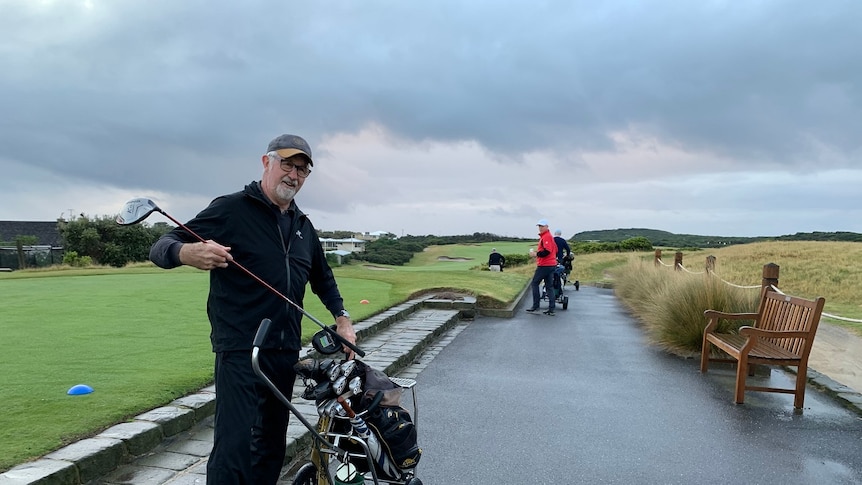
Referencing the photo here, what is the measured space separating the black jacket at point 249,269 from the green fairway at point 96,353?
178 cm

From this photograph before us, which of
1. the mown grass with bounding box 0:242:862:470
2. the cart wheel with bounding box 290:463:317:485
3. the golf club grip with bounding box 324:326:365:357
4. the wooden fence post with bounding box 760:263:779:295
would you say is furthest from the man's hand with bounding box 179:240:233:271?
the wooden fence post with bounding box 760:263:779:295

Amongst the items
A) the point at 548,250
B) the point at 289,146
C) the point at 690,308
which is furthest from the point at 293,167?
the point at 548,250

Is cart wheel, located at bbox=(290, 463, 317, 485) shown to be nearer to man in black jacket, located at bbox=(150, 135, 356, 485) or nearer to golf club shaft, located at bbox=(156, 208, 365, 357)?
man in black jacket, located at bbox=(150, 135, 356, 485)

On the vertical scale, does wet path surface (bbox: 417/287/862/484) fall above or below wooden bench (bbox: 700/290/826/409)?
below

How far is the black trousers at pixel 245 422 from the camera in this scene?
2.88m

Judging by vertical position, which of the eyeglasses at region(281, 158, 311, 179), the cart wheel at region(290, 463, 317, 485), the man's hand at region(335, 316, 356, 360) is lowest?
the cart wheel at region(290, 463, 317, 485)

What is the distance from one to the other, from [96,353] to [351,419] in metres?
4.91

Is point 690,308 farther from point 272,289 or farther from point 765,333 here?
point 272,289

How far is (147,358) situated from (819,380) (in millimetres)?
7747

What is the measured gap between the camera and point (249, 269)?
3.05 meters

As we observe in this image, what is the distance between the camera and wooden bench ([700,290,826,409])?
21.2ft

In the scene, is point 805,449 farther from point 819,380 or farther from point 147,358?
point 147,358

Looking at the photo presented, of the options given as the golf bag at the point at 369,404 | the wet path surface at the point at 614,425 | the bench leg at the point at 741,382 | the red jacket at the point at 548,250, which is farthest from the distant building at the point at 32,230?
the golf bag at the point at 369,404

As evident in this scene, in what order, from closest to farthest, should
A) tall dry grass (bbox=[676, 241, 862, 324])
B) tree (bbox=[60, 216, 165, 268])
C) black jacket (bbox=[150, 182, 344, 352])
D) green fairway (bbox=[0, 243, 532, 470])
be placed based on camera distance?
black jacket (bbox=[150, 182, 344, 352]), green fairway (bbox=[0, 243, 532, 470]), tall dry grass (bbox=[676, 241, 862, 324]), tree (bbox=[60, 216, 165, 268])
